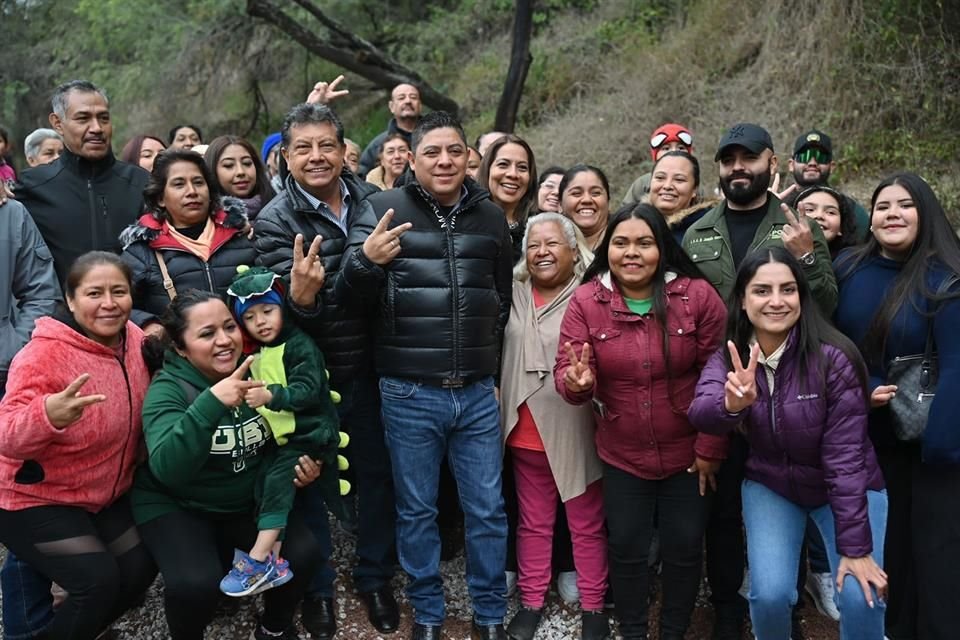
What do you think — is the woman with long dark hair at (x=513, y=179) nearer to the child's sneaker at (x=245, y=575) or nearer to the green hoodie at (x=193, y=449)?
the green hoodie at (x=193, y=449)

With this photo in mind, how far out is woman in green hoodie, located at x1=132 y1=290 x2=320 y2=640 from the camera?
131 inches

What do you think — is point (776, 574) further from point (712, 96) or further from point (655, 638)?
point (712, 96)

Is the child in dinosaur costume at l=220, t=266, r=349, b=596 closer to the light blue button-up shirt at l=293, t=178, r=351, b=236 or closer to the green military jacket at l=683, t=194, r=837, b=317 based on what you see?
the light blue button-up shirt at l=293, t=178, r=351, b=236

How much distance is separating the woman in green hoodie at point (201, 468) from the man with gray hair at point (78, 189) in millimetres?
1115

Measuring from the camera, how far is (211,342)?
3.50 metres

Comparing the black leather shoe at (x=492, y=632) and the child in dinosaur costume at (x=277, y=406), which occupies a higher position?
the child in dinosaur costume at (x=277, y=406)

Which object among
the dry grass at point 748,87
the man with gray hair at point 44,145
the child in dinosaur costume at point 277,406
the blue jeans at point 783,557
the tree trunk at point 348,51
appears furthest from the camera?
the tree trunk at point 348,51

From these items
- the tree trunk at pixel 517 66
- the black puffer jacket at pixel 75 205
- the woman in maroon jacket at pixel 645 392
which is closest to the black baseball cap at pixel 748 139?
the woman in maroon jacket at pixel 645 392

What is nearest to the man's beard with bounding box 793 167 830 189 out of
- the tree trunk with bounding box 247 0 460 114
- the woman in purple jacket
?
the woman in purple jacket

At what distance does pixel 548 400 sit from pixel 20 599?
8.47ft

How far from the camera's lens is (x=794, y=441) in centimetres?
346

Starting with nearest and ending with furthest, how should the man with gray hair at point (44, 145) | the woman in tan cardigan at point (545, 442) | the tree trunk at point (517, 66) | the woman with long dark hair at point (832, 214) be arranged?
the woman in tan cardigan at point (545, 442) → the woman with long dark hair at point (832, 214) → the man with gray hair at point (44, 145) → the tree trunk at point (517, 66)

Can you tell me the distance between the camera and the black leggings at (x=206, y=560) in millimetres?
3434

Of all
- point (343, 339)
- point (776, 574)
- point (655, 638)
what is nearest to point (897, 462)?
point (776, 574)
